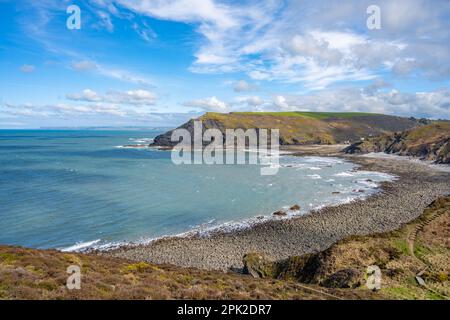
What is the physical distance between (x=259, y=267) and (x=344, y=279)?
8159 mm

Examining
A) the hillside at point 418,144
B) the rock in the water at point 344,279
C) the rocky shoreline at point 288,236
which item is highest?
the hillside at point 418,144

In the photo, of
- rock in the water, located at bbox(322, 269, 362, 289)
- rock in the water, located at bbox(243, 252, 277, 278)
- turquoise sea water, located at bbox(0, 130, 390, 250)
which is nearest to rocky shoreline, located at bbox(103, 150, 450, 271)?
turquoise sea water, located at bbox(0, 130, 390, 250)

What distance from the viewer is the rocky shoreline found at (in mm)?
33781

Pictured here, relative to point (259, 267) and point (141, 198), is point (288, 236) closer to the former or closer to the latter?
point (259, 267)

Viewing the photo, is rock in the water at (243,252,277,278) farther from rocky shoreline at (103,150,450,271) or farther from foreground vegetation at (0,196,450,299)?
rocky shoreline at (103,150,450,271)

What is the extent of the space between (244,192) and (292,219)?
19983 millimetres

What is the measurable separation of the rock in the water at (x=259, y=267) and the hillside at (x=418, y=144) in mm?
101331

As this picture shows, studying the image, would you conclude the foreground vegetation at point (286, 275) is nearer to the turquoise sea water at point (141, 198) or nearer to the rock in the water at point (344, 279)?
the rock in the water at point (344, 279)

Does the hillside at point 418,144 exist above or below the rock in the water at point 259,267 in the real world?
above

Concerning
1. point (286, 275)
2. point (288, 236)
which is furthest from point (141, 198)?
point (286, 275)

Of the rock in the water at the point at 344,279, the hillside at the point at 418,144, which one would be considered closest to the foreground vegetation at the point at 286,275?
the rock in the water at the point at 344,279

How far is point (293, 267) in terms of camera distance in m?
24.3

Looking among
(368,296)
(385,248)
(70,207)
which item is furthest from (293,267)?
(70,207)

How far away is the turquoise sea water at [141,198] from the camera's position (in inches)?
1617
